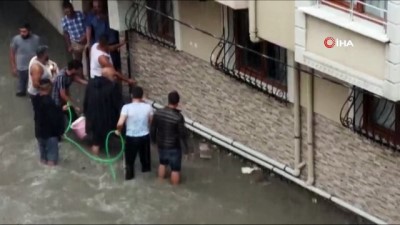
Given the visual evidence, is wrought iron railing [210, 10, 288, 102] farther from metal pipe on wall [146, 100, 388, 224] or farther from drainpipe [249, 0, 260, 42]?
metal pipe on wall [146, 100, 388, 224]

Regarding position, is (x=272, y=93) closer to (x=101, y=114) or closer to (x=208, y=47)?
(x=208, y=47)

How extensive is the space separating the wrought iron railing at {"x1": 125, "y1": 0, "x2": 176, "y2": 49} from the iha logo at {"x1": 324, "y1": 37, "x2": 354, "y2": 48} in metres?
4.37

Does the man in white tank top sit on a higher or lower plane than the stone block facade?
higher

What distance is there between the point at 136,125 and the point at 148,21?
3188 millimetres

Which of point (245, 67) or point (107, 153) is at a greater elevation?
point (245, 67)

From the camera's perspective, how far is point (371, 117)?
1381 cm

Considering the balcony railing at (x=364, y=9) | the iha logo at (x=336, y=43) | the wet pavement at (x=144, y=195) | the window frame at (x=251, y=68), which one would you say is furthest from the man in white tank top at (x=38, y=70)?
the balcony railing at (x=364, y=9)

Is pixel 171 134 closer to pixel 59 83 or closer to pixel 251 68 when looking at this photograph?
pixel 251 68

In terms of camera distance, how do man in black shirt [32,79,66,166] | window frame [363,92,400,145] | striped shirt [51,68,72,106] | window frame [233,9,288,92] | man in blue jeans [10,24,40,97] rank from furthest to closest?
man in blue jeans [10,24,40,97] < striped shirt [51,68,72,106] < man in black shirt [32,79,66,166] < window frame [233,9,288,92] < window frame [363,92,400,145]

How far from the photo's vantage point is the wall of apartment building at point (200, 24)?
51.3 ft

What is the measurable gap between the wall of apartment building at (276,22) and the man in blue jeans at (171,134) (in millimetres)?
1473

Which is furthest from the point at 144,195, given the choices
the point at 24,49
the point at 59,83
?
the point at 24,49

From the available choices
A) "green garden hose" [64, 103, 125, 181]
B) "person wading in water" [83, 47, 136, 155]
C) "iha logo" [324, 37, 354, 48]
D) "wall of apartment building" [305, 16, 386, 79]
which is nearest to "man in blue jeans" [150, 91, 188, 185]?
"green garden hose" [64, 103, 125, 181]

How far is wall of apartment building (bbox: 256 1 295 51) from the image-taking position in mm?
13586
